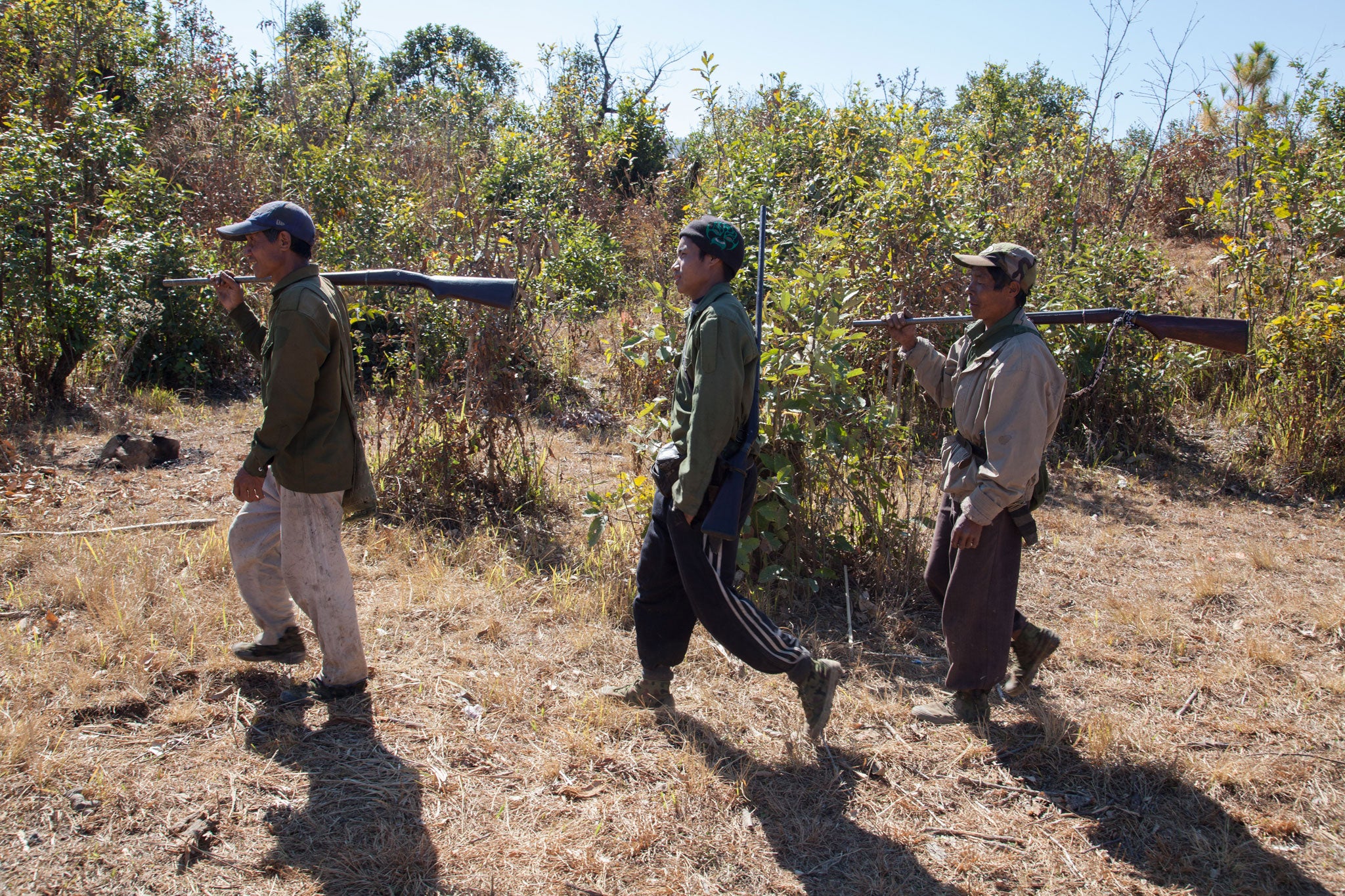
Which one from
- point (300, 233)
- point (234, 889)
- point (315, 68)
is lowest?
point (234, 889)

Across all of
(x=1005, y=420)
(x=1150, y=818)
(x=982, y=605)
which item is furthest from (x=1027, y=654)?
(x=1005, y=420)

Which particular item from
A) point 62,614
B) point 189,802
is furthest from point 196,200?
point 189,802

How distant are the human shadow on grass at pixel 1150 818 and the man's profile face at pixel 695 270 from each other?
213cm

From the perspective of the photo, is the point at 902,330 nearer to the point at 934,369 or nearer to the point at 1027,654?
the point at 934,369

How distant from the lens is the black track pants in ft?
10.4

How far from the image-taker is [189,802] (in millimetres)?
2898

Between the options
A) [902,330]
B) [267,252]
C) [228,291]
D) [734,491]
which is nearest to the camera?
[734,491]

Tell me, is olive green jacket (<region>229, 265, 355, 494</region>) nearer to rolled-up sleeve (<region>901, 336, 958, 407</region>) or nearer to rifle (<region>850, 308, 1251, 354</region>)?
rifle (<region>850, 308, 1251, 354</region>)

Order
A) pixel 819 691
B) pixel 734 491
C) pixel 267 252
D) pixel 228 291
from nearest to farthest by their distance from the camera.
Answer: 1. pixel 734 491
2. pixel 267 252
3. pixel 819 691
4. pixel 228 291

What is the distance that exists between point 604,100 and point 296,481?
1616 centimetres

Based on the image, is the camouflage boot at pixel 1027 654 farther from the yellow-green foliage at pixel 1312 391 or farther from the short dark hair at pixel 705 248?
the yellow-green foliage at pixel 1312 391

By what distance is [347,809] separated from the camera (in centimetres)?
296

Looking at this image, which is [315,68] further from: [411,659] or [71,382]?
[411,659]

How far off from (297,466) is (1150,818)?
3.30 m
